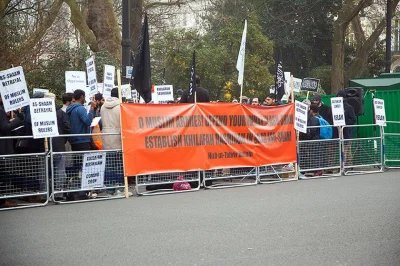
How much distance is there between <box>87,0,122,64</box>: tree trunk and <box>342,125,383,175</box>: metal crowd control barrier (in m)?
10.6

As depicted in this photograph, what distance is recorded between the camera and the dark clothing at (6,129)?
13.0m

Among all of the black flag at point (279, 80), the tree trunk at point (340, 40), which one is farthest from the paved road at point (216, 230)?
the tree trunk at point (340, 40)

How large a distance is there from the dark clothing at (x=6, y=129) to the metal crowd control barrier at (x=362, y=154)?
8.02 metres

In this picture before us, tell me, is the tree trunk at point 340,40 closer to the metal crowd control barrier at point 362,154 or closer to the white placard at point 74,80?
the metal crowd control barrier at point 362,154

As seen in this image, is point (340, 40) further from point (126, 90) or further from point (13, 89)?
point (13, 89)

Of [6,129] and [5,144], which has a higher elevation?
[6,129]

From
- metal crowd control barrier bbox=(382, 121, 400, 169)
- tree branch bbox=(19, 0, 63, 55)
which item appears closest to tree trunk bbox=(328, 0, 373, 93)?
tree branch bbox=(19, 0, 63, 55)

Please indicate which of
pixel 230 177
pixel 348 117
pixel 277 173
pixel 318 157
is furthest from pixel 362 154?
pixel 230 177

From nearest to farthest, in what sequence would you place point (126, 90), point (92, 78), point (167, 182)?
point (167, 182) < point (126, 90) < point (92, 78)

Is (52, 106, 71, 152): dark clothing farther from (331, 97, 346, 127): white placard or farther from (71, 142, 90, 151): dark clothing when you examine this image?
(331, 97, 346, 127): white placard

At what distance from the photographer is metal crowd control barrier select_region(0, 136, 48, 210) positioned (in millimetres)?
12695

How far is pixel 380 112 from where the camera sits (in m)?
19.0

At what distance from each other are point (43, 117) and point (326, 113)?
28.3ft

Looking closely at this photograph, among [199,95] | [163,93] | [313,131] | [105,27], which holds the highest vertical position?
[105,27]
